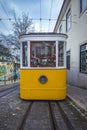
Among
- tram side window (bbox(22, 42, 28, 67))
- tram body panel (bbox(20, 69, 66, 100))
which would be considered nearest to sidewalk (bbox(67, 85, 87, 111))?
tram body panel (bbox(20, 69, 66, 100))

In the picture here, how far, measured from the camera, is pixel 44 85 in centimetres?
979

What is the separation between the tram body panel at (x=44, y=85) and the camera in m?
9.77

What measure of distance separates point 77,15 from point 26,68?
8.78m

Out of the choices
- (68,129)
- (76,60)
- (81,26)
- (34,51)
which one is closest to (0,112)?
(68,129)

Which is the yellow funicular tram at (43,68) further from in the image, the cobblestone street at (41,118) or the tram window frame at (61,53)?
the cobblestone street at (41,118)

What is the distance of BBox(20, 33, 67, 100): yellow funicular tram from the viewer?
978cm

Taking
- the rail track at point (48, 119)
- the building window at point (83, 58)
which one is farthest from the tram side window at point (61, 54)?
the building window at point (83, 58)

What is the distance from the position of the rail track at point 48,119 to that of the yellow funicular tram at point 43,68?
123 cm

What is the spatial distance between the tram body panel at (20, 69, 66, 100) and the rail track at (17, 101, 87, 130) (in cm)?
114

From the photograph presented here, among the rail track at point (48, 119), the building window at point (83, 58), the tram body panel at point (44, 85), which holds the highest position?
the building window at point (83, 58)

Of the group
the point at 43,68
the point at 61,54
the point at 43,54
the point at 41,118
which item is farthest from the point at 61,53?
the point at 41,118

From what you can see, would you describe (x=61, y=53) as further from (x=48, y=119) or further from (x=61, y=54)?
(x=48, y=119)

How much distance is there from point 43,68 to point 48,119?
3327mm

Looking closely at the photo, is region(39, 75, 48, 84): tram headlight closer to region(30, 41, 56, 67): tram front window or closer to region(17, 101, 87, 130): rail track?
region(30, 41, 56, 67): tram front window
